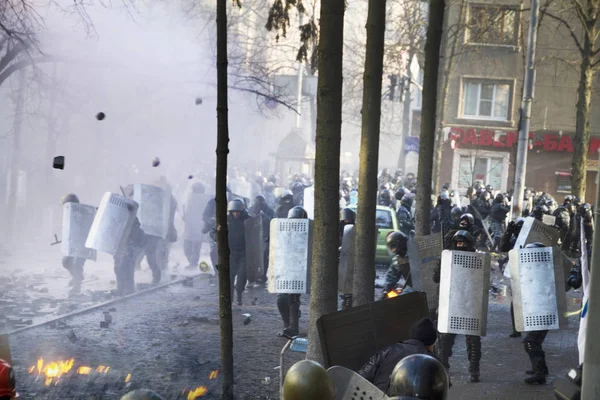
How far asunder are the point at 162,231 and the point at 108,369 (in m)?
7.10

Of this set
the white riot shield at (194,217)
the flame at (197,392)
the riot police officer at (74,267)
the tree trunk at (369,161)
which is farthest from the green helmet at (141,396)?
the white riot shield at (194,217)

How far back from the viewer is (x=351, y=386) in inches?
169

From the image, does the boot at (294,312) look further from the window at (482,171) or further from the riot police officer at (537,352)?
the window at (482,171)

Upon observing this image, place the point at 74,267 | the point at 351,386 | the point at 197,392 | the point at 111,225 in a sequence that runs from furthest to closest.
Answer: the point at 74,267 < the point at 111,225 < the point at 197,392 < the point at 351,386

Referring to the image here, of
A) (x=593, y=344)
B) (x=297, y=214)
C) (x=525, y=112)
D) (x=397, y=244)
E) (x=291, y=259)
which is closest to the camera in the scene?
(x=593, y=344)

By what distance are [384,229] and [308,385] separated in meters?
15.3

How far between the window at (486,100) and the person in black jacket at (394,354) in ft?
113

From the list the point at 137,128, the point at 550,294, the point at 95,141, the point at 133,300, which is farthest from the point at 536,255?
the point at 95,141

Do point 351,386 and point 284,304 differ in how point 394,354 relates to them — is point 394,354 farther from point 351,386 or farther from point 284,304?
point 284,304

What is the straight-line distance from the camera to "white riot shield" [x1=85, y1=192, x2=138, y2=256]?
43.0 feet

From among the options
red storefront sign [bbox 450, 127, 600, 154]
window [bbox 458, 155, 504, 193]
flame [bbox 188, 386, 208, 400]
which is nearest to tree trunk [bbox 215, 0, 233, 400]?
flame [bbox 188, 386, 208, 400]

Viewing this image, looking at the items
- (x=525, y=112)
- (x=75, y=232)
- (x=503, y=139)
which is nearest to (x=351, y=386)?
(x=75, y=232)

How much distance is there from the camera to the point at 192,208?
18.4 m

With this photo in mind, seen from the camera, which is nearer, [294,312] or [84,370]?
[84,370]
